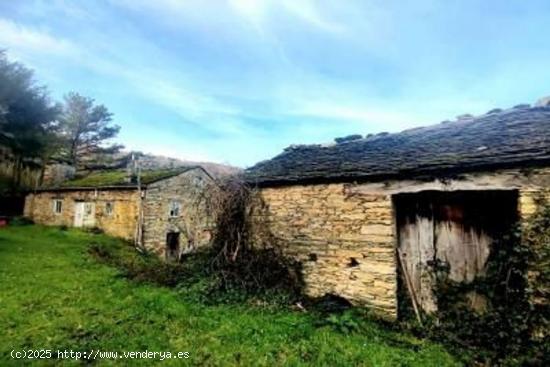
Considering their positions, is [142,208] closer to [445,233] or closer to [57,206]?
[57,206]

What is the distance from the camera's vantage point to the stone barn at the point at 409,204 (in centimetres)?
643

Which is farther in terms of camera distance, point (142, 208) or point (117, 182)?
point (117, 182)

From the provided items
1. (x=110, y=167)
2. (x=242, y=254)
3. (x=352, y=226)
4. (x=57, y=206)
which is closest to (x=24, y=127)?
(x=57, y=206)

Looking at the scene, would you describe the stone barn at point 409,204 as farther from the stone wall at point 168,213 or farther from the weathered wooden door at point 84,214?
the weathered wooden door at point 84,214

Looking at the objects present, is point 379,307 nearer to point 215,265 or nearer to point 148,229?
point 215,265

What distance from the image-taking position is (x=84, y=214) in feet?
78.6

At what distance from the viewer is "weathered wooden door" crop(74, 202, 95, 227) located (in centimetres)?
2347

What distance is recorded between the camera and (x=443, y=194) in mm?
7133

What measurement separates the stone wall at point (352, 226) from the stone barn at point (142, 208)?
37.1ft

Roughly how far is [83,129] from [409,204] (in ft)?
133

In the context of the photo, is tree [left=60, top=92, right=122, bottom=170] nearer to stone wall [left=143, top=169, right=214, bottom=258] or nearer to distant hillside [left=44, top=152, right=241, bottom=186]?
distant hillside [left=44, top=152, right=241, bottom=186]

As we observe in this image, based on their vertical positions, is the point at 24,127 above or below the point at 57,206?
above

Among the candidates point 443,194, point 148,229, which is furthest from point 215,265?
point 148,229

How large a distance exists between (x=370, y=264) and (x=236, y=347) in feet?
10.9
